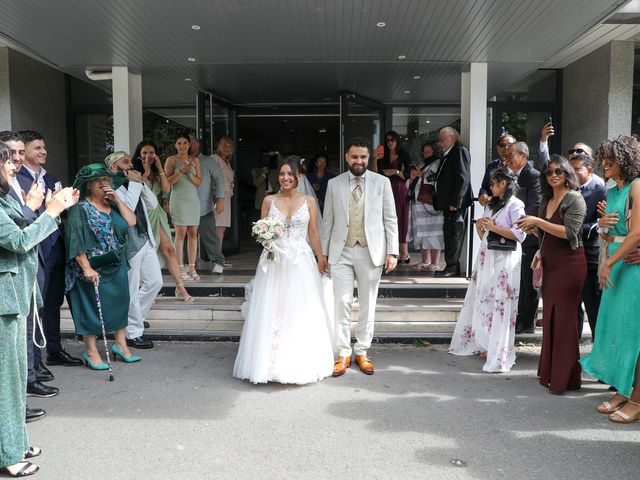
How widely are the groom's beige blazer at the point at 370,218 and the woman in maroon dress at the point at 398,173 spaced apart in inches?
125

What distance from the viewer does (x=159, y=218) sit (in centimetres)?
600

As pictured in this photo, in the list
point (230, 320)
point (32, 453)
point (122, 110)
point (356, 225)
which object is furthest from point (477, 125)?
point (32, 453)

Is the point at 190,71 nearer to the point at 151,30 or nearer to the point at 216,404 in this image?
the point at 151,30

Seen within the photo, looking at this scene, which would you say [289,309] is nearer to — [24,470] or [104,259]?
[104,259]

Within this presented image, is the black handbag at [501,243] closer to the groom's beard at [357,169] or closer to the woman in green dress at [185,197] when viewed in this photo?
the groom's beard at [357,169]

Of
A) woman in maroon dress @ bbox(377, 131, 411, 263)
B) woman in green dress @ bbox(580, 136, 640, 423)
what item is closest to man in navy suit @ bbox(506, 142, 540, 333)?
woman in green dress @ bbox(580, 136, 640, 423)

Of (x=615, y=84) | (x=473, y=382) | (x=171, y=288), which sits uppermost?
(x=615, y=84)

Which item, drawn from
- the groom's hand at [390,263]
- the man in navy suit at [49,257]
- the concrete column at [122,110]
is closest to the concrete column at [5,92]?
the concrete column at [122,110]

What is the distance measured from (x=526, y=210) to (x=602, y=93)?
16.1ft

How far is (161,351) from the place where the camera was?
17.8 ft

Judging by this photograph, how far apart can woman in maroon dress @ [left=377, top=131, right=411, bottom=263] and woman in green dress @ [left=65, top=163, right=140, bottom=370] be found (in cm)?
433

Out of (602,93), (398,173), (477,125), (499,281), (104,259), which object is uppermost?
(602,93)

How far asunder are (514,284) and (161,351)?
359cm

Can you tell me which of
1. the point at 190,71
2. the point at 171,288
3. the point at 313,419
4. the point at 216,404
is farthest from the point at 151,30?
the point at 313,419
